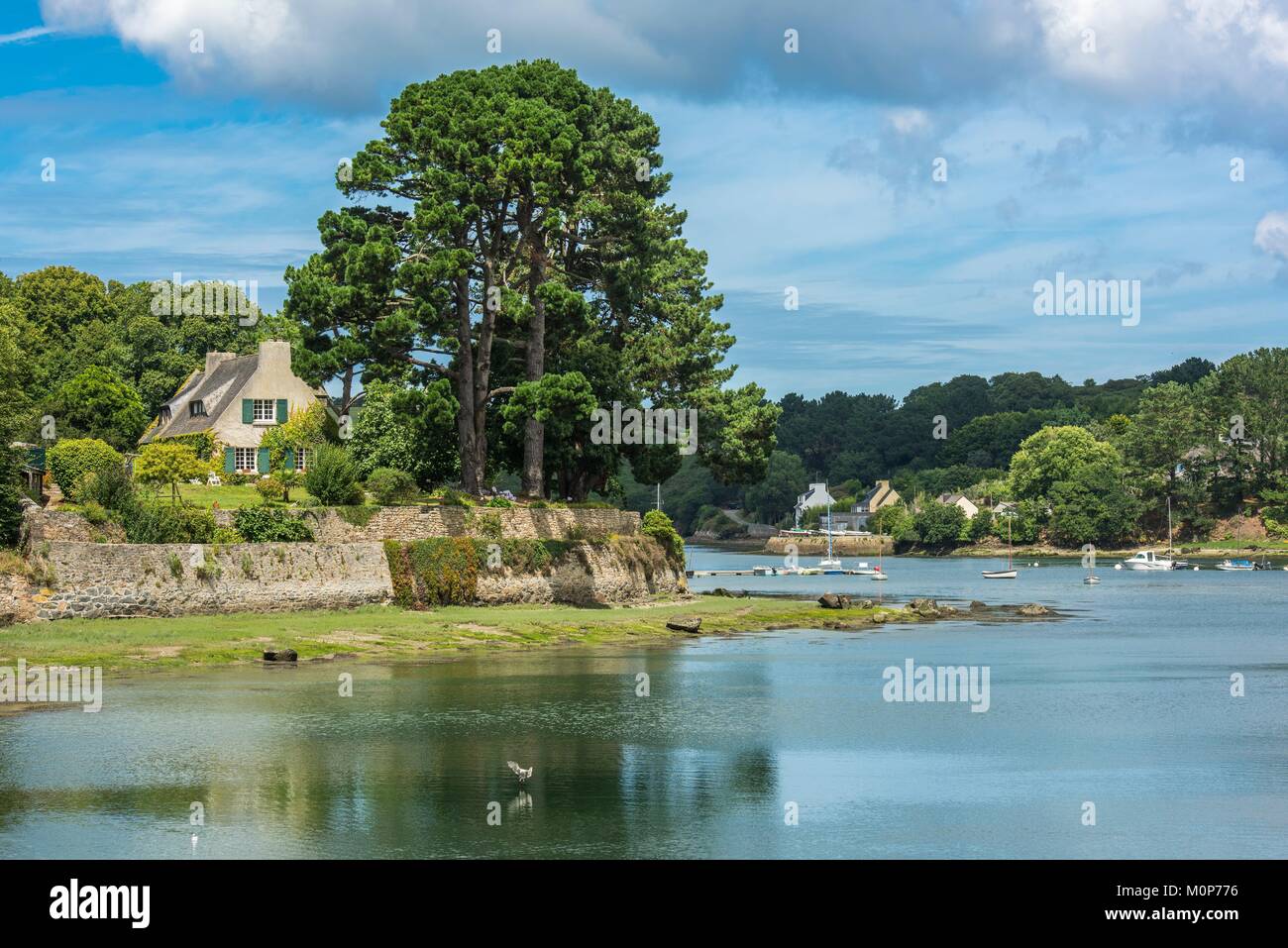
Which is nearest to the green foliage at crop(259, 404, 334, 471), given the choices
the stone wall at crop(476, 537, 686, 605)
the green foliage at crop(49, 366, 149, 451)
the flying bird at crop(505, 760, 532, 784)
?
the green foliage at crop(49, 366, 149, 451)

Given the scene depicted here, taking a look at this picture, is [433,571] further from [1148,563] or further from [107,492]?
[1148,563]

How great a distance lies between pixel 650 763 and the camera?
33.8 m

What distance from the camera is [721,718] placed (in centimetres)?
4134

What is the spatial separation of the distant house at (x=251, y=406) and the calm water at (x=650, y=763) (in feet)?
105

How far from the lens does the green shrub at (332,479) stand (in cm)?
6369

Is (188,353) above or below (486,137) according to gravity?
below

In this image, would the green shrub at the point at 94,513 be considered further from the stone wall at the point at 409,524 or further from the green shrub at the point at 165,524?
the green shrub at the point at 165,524

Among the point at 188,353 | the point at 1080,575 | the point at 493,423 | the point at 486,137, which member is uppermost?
the point at 486,137

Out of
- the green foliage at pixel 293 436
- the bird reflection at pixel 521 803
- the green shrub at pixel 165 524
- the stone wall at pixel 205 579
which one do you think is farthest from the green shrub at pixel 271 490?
the bird reflection at pixel 521 803

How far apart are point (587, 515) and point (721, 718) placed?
33.6 metres

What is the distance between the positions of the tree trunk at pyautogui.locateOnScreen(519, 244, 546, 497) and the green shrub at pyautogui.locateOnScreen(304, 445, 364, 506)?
11470 millimetres

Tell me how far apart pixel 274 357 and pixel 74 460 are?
18.2m
